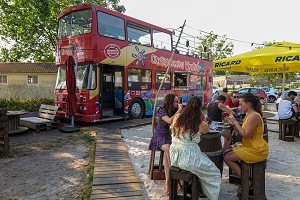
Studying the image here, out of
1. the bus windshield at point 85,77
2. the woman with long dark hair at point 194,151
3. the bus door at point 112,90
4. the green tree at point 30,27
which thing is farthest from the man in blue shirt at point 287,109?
the green tree at point 30,27

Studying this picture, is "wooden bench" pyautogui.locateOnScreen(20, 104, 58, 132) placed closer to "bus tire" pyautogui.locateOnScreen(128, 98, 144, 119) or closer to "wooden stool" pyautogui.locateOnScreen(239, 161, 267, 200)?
"bus tire" pyautogui.locateOnScreen(128, 98, 144, 119)

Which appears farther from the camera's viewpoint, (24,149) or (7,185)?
(24,149)

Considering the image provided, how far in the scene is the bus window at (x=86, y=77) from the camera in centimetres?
820

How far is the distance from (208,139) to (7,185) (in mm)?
3222

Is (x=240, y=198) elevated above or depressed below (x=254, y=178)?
below


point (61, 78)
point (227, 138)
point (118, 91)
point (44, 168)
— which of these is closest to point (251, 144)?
point (227, 138)

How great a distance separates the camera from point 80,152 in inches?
219

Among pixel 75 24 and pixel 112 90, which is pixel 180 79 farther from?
pixel 75 24

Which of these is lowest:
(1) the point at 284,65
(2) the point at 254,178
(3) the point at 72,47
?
(2) the point at 254,178

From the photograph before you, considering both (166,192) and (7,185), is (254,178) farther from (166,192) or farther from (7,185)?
(7,185)

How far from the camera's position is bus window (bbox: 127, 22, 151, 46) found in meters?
9.45

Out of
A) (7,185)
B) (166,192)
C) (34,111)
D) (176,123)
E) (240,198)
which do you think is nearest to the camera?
(176,123)

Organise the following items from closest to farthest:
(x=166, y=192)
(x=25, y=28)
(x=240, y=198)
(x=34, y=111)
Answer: (x=240, y=198) → (x=166, y=192) → (x=34, y=111) → (x=25, y=28)

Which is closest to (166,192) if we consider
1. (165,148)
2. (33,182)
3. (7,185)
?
(165,148)
